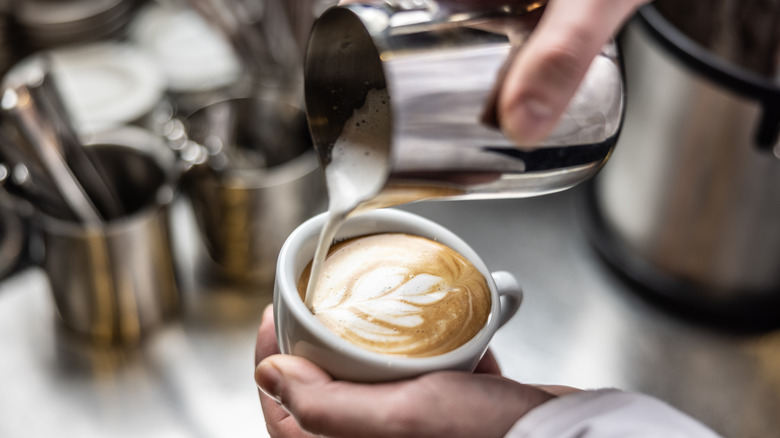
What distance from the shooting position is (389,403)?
0.61 m

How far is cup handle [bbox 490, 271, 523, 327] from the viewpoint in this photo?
70 centimetres

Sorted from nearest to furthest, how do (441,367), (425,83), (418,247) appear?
(425,83)
(441,367)
(418,247)

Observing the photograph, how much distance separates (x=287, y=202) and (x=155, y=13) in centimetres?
54

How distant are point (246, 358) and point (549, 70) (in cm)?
68

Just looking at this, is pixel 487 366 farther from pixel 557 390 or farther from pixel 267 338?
pixel 267 338

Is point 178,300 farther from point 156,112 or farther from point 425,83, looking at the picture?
point 425,83

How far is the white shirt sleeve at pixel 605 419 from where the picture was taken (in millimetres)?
645

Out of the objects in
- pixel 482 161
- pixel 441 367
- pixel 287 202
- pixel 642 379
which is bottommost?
pixel 642 379

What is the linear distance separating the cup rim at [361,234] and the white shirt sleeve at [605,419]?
0.23ft

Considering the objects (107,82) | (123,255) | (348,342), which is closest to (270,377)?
(348,342)

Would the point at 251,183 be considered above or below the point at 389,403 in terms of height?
below

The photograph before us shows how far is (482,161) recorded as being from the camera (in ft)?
1.80

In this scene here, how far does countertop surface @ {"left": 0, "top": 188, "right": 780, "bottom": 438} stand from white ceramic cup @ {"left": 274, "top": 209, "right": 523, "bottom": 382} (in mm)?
397

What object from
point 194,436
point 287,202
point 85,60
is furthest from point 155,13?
point 194,436
